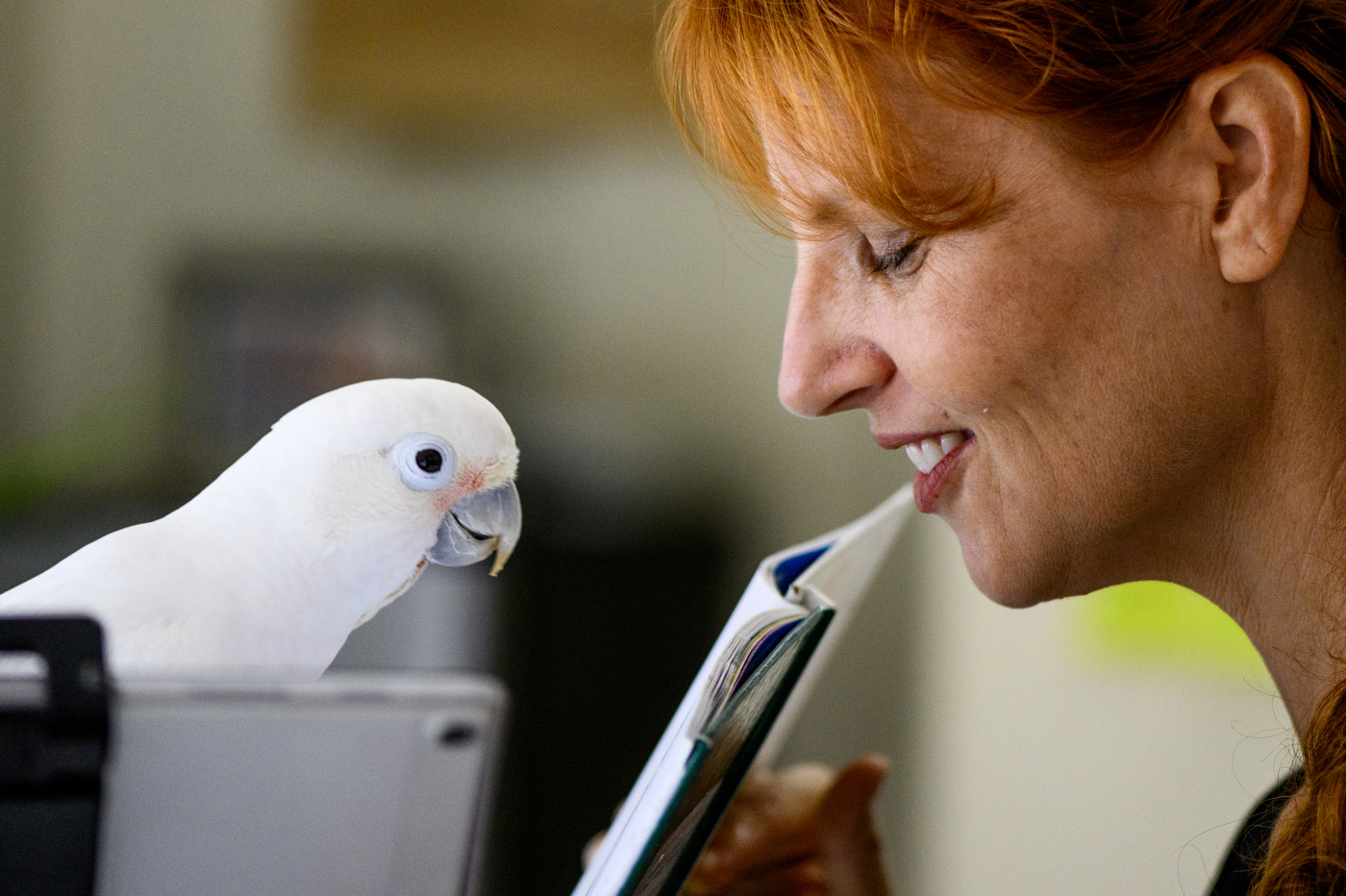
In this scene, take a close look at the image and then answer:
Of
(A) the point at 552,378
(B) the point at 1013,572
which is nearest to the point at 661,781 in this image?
(B) the point at 1013,572

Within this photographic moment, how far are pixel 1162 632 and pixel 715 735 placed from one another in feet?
5.00

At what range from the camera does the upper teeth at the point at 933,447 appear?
66cm

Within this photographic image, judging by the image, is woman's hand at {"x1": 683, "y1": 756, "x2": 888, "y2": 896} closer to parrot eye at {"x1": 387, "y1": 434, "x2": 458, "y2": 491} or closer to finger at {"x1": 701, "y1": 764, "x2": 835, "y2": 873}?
finger at {"x1": 701, "y1": 764, "x2": 835, "y2": 873}

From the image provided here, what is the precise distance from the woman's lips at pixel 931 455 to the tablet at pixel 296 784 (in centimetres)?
35

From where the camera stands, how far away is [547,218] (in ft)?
6.55

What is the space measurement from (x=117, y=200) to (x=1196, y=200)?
1440mm

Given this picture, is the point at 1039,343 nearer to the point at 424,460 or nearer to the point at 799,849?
the point at 424,460

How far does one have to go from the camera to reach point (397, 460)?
63 cm

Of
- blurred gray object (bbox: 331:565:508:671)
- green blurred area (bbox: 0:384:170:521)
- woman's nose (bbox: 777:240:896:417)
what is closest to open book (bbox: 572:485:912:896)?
woman's nose (bbox: 777:240:896:417)

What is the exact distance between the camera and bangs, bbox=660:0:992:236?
1.93 feet

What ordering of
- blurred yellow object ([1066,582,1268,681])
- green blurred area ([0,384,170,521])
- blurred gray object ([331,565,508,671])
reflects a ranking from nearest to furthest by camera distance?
green blurred area ([0,384,170,521]), blurred gray object ([331,565,508,671]), blurred yellow object ([1066,582,1268,681])

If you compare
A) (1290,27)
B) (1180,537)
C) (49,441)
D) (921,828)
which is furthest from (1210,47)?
(921,828)

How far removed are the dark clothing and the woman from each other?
26mm

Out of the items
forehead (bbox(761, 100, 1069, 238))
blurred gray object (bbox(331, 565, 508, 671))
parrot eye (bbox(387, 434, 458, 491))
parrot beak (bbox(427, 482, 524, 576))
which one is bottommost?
blurred gray object (bbox(331, 565, 508, 671))
